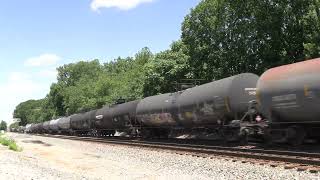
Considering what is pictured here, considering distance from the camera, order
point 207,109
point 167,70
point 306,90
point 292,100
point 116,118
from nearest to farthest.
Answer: point 306,90
point 292,100
point 207,109
point 116,118
point 167,70

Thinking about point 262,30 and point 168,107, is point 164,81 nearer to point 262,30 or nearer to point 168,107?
point 262,30

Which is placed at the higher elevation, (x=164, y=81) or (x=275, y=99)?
(x=164, y=81)

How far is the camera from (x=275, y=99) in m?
19.5

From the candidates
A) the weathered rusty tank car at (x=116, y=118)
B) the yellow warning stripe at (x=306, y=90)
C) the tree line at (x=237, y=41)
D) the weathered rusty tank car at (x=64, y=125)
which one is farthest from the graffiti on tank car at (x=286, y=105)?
the weathered rusty tank car at (x=64, y=125)

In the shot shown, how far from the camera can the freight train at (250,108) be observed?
18.0 m

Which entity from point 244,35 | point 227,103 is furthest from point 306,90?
point 244,35

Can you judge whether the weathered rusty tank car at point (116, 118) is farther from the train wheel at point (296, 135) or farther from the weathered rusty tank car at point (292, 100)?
the train wheel at point (296, 135)

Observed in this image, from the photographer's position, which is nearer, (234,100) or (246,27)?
(234,100)

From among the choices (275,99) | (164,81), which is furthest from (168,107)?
(164,81)

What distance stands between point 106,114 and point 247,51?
1447 cm

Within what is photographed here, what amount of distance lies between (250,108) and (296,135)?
293 cm

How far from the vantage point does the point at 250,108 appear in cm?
2169

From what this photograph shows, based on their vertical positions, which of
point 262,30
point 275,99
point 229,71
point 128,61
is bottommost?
point 275,99

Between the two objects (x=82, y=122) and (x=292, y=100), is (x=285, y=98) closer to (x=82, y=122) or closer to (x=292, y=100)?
(x=292, y=100)
